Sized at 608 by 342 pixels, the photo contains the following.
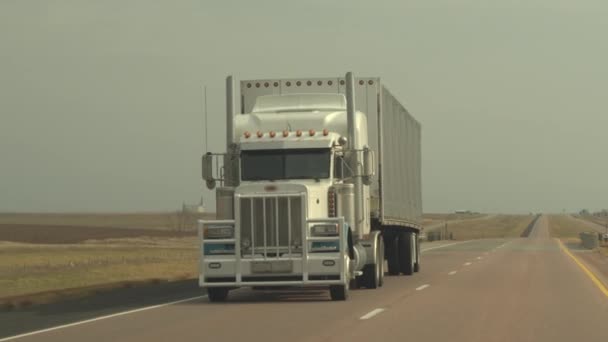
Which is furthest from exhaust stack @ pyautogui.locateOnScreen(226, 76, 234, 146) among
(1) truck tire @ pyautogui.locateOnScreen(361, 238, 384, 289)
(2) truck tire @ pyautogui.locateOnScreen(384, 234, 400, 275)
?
(2) truck tire @ pyautogui.locateOnScreen(384, 234, 400, 275)

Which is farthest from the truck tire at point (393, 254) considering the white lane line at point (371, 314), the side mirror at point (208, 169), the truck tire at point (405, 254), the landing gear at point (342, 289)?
the white lane line at point (371, 314)

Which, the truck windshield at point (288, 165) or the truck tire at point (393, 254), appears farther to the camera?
the truck tire at point (393, 254)

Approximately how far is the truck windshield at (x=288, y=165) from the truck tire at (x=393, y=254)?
10.1 meters

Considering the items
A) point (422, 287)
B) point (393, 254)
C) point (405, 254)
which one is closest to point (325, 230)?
point (422, 287)

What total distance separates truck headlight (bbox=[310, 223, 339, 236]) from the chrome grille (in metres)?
0.27

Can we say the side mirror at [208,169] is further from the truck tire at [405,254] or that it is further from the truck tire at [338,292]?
the truck tire at [405,254]

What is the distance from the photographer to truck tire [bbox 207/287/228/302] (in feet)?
65.5

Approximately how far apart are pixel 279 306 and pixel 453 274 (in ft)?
44.7

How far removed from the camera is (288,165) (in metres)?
20.6

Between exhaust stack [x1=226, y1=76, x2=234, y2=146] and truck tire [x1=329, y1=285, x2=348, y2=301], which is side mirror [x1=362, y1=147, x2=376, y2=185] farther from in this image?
exhaust stack [x1=226, y1=76, x2=234, y2=146]

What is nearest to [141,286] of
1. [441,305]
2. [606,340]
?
[441,305]

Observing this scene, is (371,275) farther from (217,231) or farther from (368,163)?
(217,231)

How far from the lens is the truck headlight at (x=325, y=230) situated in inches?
764

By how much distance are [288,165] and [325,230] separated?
1.84 m
